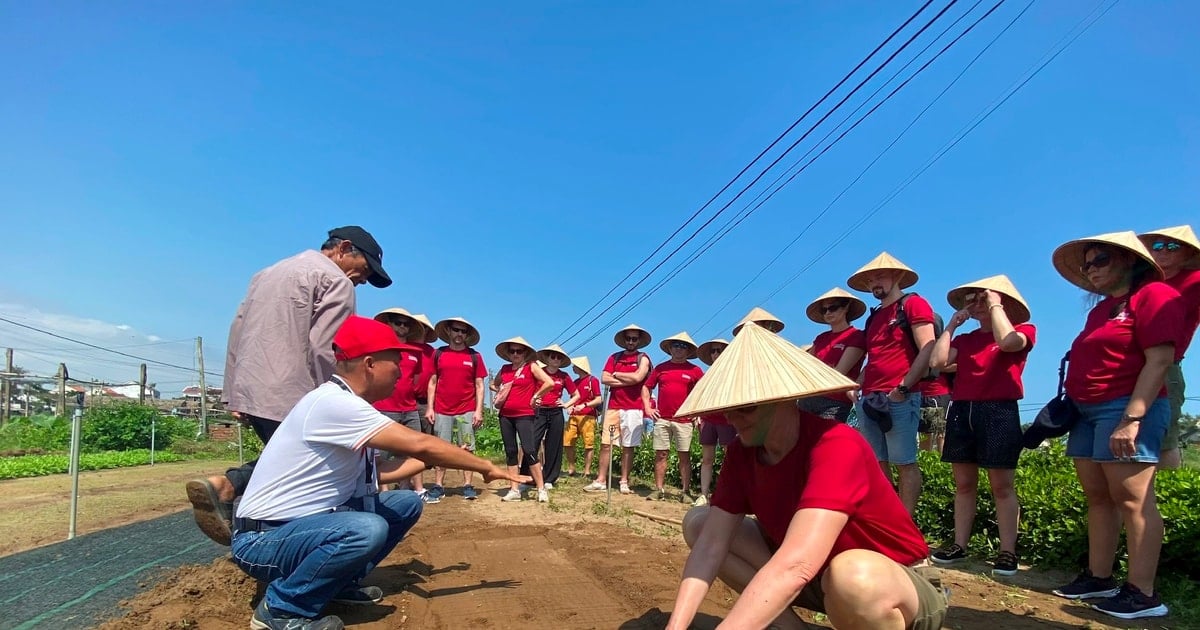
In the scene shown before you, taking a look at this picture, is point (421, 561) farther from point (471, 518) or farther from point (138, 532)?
point (138, 532)

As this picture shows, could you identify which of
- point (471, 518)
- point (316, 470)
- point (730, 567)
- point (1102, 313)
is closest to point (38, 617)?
point (316, 470)

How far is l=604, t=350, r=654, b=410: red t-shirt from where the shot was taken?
787 centimetres

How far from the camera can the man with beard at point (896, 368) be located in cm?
428

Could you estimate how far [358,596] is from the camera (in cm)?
310

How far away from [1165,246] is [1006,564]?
6.39 ft

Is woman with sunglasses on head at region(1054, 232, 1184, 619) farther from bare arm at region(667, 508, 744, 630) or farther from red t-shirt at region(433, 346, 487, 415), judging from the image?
red t-shirt at region(433, 346, 487, 415)

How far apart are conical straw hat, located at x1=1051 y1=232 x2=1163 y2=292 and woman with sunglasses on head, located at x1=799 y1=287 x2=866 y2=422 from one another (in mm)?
1352

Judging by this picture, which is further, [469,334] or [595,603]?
[469,334]

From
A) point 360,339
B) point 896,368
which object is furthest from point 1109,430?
point 360,339

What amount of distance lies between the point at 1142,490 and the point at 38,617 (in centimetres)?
489

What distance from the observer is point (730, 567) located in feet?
8.00

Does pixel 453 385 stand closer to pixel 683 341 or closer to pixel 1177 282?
pixel 683 341

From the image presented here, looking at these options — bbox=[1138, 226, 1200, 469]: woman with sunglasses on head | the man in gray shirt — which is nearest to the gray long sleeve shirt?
the man in gray shirt

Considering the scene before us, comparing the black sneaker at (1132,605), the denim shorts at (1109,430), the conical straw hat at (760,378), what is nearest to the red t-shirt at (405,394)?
the conical straw hat at (760,378)
